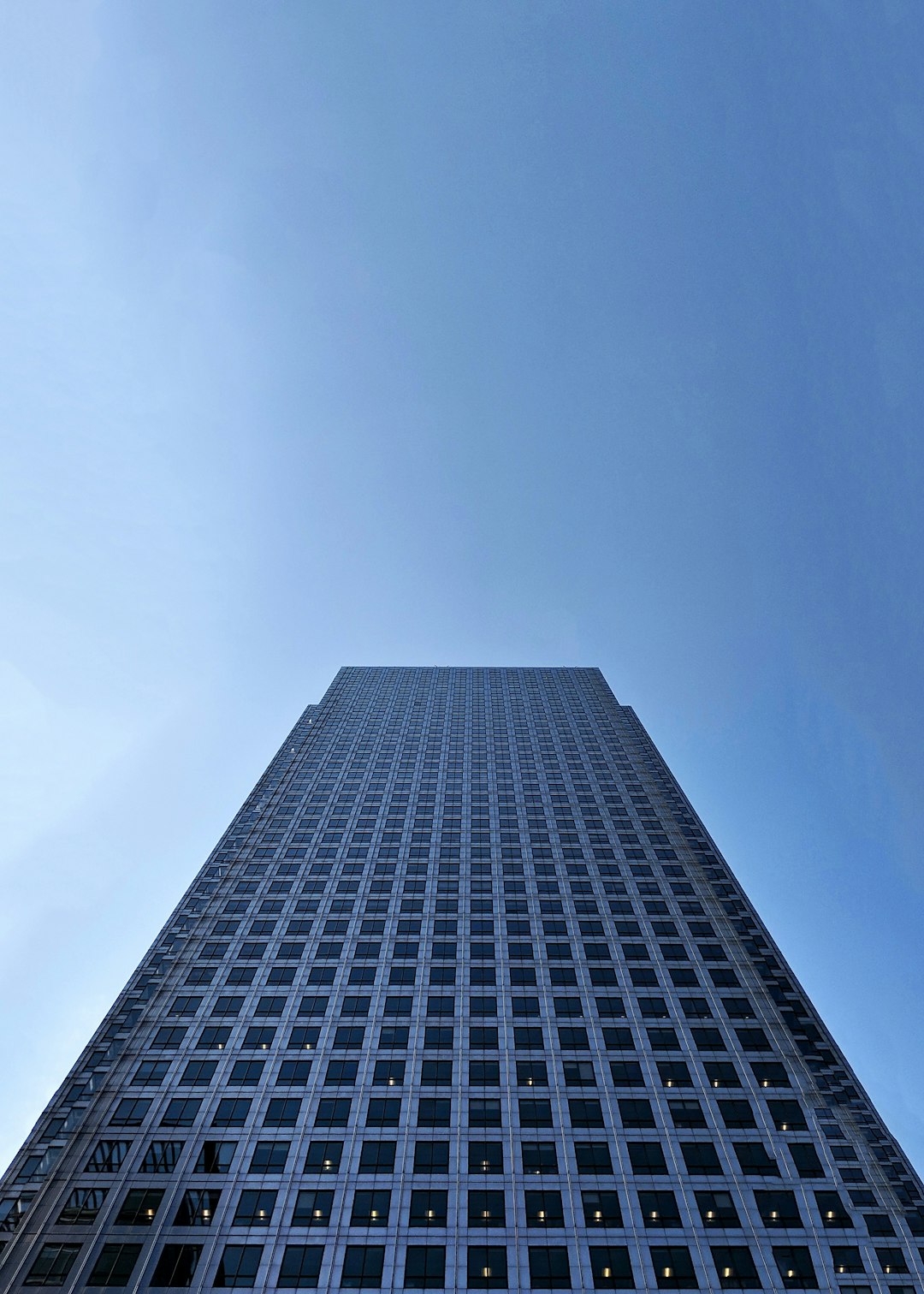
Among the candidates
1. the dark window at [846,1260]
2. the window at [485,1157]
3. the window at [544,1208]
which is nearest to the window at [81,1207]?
the window at [485,1157]

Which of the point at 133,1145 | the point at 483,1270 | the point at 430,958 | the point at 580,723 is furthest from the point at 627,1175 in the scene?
the point at 580,723

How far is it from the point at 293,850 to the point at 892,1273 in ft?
197

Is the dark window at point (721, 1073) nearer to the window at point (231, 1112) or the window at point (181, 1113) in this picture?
the window at point (231, 1112)

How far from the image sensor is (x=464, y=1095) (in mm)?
51969

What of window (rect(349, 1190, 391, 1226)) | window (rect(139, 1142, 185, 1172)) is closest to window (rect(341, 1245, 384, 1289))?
window (rect(349, 1190, 391, 1226))

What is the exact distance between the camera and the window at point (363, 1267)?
1635 inches

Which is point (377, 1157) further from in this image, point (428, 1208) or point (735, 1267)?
point (735, 1267)

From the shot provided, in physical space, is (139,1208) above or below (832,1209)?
below

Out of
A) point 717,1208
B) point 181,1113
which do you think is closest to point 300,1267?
point 181,1113

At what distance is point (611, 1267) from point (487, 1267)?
7.08 metres

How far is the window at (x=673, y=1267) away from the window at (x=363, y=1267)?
15.6 meters

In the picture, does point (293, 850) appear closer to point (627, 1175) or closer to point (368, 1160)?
point (368, 1160)

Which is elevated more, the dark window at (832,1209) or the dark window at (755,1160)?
the dark window at (755,1160)

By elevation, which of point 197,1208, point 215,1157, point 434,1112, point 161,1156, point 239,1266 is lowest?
point 239,1266
